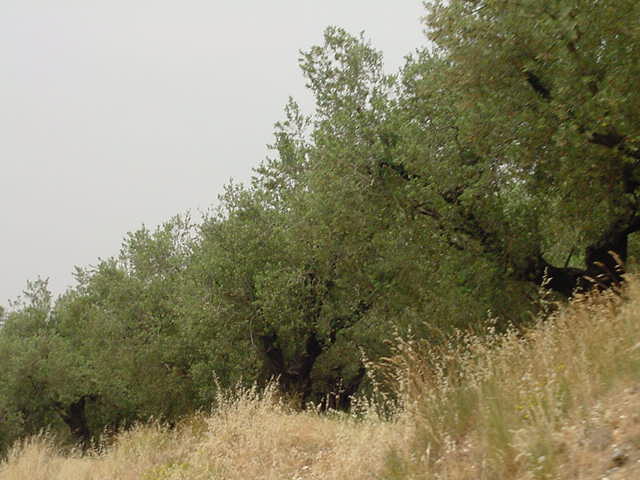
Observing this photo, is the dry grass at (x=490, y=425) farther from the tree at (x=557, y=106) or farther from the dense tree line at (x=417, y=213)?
the tree at (x=557, y=106)

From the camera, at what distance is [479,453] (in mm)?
4816

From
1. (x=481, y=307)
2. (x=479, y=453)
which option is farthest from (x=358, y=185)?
(x=479, y=453)

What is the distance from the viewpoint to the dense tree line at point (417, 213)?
31.7ft

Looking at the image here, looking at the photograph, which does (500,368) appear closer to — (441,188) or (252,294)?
(441,188)

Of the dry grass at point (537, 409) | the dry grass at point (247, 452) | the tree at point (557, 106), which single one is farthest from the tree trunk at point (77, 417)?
the dry grass at point (537, 409)

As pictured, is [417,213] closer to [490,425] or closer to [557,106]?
[557,106]

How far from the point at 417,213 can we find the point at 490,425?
27.4 feet

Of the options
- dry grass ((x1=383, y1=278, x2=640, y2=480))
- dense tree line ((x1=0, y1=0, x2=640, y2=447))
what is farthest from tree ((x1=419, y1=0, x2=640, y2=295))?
dry grass ((x1=383, y1=278, x2=640, y2=480))

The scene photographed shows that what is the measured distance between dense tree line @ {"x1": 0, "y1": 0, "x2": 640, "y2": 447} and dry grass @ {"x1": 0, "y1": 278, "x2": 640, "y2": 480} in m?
0.88

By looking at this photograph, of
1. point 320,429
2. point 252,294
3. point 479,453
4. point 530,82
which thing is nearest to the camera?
point 479,453

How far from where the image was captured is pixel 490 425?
16.0 ft

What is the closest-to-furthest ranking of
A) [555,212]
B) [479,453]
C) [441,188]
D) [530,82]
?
[479,453]
[530,82]
[555,212]
[441,188]

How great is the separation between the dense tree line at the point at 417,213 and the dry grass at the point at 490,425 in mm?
881

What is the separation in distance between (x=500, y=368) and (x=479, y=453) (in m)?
1.27
